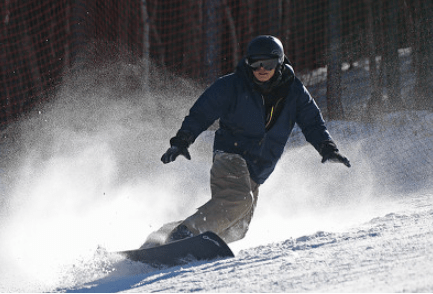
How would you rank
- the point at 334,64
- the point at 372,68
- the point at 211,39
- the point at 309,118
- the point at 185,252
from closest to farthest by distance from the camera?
the point at 185,252, the point at 309,118, the point at 211,39, the point at 334,64, the point at 372,68

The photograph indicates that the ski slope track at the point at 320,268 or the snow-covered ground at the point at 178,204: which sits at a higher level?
the ski slope track at the point at 320,268

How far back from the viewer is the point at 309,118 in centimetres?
389

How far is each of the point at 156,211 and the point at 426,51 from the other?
5990 mm

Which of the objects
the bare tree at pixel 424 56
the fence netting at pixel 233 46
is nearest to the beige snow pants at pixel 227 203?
the fence netting at pixel 233 46

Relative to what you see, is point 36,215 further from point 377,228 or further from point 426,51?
point 426,51

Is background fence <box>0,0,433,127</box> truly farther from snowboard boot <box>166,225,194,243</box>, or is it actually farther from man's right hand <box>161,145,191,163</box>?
snowboard boot <box>166,225,194,243</box>

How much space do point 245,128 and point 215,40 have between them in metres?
5.70

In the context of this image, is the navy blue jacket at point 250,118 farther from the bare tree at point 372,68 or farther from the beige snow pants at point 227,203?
the bare tree at point 372,68

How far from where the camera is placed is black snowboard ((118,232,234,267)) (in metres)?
3.25

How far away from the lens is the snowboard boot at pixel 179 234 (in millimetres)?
3590

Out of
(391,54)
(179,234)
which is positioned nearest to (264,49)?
(179,234)

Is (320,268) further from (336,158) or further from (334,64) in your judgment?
(334,64)

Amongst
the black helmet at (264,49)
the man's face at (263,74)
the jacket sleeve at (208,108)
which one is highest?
the black helmet at (264,49)


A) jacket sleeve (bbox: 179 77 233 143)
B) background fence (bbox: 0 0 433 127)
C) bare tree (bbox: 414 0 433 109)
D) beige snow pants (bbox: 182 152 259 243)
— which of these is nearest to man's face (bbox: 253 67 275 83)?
jacket sleeve (bbox: 179 77 233 143)
